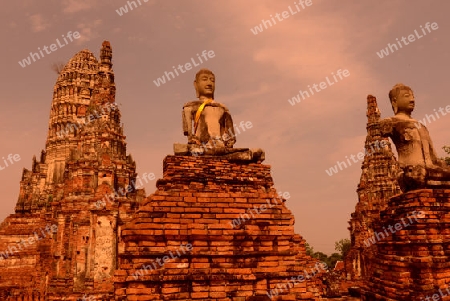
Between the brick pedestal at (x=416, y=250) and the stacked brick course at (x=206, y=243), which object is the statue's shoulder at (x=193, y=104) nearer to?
the stacked brick course at (x=206, y=243)

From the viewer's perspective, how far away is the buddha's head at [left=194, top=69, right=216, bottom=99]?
6.63 m

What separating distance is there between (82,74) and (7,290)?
26527mm

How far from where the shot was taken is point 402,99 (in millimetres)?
6609

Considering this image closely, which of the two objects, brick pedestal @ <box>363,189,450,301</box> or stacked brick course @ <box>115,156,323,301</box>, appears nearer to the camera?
stacked brick course @ <box>115,156,323,301</box>

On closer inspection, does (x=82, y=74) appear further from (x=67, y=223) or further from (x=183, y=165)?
(x=183, y=165)

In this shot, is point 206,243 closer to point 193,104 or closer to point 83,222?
Result: point 193,104

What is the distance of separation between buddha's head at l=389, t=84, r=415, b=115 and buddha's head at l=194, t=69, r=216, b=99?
3.36 meters

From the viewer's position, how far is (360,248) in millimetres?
24766

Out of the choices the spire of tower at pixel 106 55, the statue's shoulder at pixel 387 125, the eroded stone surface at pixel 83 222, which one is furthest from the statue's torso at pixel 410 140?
the spire of tower at pixel 106 55

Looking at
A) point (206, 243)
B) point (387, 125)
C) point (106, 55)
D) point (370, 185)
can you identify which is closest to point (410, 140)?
point (387, 125)

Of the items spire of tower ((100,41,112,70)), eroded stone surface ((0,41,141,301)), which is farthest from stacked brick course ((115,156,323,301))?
spire of tower ((100,41,112,70))

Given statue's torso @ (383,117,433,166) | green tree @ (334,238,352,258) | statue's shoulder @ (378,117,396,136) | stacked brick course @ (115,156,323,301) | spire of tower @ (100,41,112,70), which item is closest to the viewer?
stacked brick course @ (115,156,323,301)

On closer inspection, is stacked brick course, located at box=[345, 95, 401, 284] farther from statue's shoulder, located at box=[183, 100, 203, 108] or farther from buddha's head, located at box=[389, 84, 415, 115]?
statue's shoulder, located at box=[183, 100, 203, 108]

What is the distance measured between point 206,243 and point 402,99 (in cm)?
446
